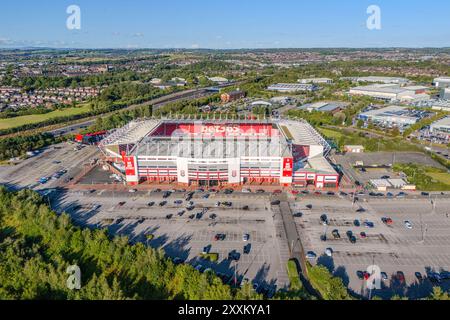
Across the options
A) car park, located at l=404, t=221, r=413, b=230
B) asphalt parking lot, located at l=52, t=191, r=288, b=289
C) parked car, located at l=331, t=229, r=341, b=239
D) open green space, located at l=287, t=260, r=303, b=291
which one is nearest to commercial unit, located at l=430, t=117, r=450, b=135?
car park, located at l=404, t=221, r=413, b=230

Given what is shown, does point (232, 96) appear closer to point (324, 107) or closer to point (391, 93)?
point (324, 107)

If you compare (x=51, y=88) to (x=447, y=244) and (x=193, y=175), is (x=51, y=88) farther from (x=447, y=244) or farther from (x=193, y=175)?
(x=447, y=244)

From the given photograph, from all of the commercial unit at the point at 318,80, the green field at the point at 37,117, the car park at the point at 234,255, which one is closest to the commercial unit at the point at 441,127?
the car park at the point at 234,255

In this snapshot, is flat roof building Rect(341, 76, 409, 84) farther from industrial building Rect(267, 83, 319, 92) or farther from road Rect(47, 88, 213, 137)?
road Rect(47, 88, 213, 137)

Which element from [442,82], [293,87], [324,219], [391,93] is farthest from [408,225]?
[442,82]
